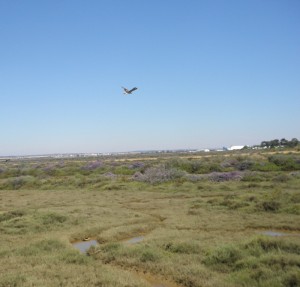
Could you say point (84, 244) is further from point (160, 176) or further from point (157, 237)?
point (160, 176)

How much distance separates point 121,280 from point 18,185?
34069mm

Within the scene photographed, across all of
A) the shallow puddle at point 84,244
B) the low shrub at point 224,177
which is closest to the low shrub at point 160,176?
the low shrub at point 224,177

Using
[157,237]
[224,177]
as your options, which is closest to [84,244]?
[157,237]

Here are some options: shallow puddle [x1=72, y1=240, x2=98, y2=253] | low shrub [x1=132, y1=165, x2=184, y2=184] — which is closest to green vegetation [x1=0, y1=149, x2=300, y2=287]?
shallow puddle [x1=72, y1=240, x2=98, y2=253]

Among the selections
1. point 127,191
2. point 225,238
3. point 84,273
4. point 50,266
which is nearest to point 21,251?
point 50,266

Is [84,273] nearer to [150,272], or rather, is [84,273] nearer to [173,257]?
[150,272]

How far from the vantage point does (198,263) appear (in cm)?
1267

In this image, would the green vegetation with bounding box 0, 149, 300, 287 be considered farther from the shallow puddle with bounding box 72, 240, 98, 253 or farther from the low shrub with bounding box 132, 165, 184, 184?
the low shrub with bounding box 132, 165, 184, 184

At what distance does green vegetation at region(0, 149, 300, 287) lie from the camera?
37.9ft

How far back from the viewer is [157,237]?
16.3 meters

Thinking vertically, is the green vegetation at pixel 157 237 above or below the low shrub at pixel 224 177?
below

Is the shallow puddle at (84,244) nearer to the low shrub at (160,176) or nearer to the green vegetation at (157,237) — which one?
the green vegetation at (157,237)

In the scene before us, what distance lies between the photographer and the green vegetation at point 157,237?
37.9ft

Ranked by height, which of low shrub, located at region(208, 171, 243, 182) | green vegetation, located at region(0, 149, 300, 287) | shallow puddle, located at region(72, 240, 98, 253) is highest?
low shrub, located at region(208, 171, 243, 182)
